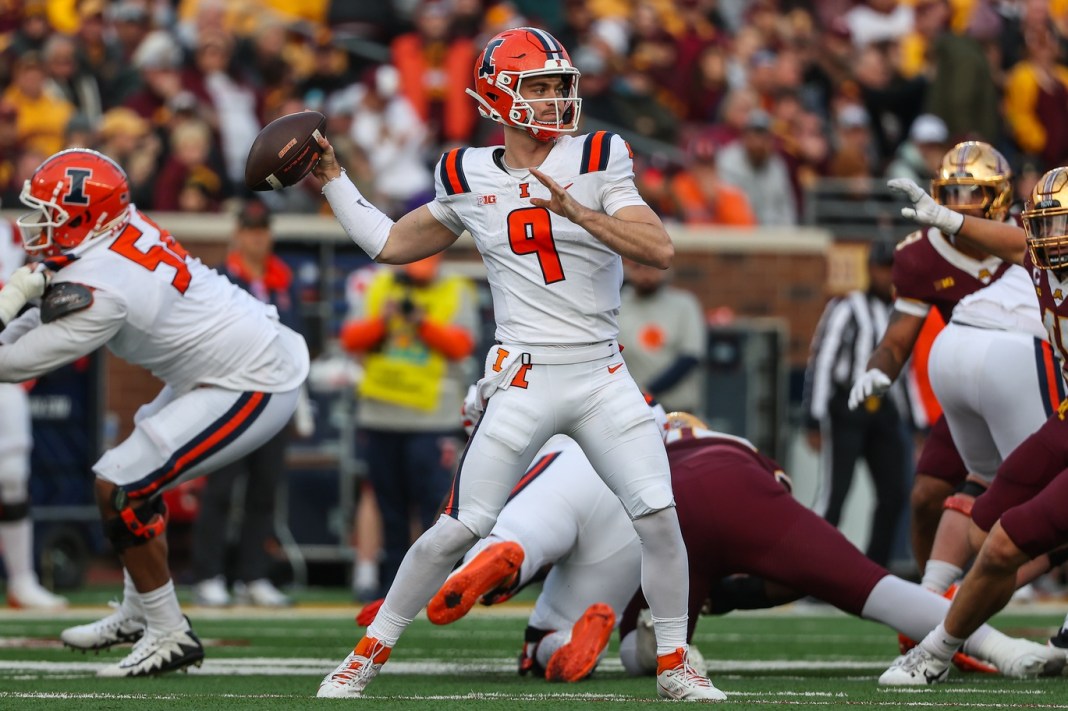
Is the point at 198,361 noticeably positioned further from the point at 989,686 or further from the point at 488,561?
the point at 989,686

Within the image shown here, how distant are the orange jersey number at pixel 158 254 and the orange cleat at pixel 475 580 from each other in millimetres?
1465

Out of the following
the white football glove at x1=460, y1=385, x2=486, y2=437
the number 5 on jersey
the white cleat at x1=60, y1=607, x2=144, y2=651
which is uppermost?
the number 5 on jersey

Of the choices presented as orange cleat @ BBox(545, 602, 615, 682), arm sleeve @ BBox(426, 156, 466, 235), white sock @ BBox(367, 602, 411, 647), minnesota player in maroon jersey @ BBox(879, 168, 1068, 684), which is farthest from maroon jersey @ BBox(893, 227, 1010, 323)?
white sock @ BBox(367, 602, 411, 647)

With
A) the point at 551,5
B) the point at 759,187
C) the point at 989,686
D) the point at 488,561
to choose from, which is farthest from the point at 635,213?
the point at 551,5

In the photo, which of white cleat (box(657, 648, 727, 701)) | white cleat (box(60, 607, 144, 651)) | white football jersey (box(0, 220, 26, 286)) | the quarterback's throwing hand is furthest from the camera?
white football jersey (box(0, 220, 26, 286))

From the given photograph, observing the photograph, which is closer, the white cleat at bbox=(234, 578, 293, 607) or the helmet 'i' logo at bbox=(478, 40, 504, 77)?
the helmet 'i' logo at bbox=(478, 40, 504, 77)

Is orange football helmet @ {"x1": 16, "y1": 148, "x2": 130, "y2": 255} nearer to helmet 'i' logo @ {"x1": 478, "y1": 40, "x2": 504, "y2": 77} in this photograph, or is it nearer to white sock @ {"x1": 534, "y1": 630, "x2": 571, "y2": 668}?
helmet 'i' logo @ {"x1": 478, "y1": 40, "x2": 504, "y2": 77}

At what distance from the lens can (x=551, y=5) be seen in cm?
1487

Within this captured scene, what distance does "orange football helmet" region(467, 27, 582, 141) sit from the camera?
5.58m

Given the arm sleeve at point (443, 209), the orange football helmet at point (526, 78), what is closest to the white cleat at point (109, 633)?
the arm sleeve at point (443, 209)

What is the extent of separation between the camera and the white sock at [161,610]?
645cm

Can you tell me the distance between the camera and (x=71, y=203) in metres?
6.39

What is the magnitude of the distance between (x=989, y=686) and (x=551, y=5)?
32.3 ft

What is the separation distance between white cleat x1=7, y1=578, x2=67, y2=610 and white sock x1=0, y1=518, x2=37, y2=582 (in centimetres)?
4
